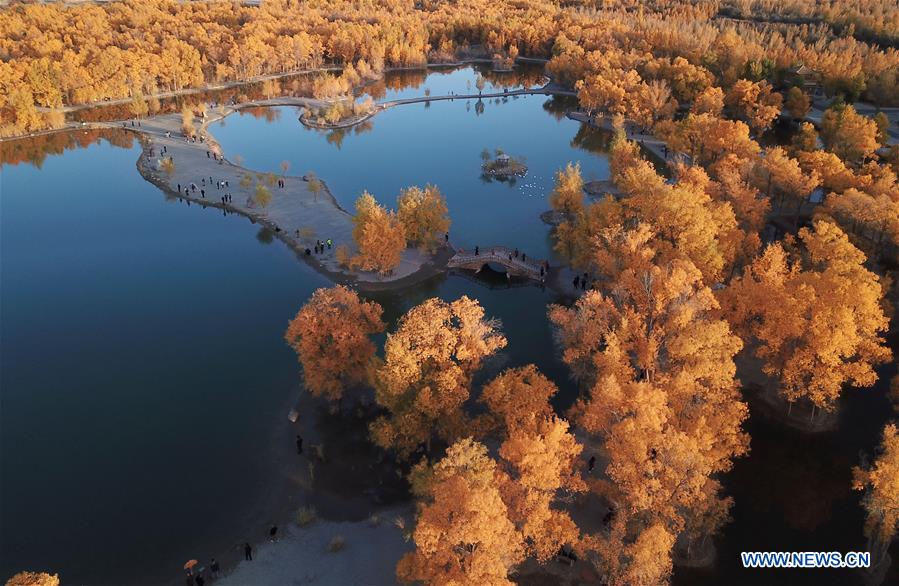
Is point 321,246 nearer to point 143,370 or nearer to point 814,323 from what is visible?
point 143,370

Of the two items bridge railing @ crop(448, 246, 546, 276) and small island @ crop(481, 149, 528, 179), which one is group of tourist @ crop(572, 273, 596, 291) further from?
small island @ crop(481, 149, 528, 179)

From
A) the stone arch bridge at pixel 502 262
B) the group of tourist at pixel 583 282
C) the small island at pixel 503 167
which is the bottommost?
the group of tourist at pixel 583 282

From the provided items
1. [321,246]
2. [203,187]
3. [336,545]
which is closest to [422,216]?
[321,246]

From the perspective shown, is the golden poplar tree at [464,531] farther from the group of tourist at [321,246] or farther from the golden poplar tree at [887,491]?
the group of tourist at [321,246]

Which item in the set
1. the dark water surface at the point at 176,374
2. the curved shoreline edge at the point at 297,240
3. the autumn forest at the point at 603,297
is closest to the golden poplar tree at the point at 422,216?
the autumn forest at the point at 603,297

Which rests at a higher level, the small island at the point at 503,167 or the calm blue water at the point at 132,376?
the small island at the point at 503,167

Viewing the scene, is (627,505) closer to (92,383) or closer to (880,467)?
(880,467)

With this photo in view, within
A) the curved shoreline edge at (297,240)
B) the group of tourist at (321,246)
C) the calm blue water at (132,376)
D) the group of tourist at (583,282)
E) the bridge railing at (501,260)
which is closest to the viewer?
the calm blue water at (132,376)
